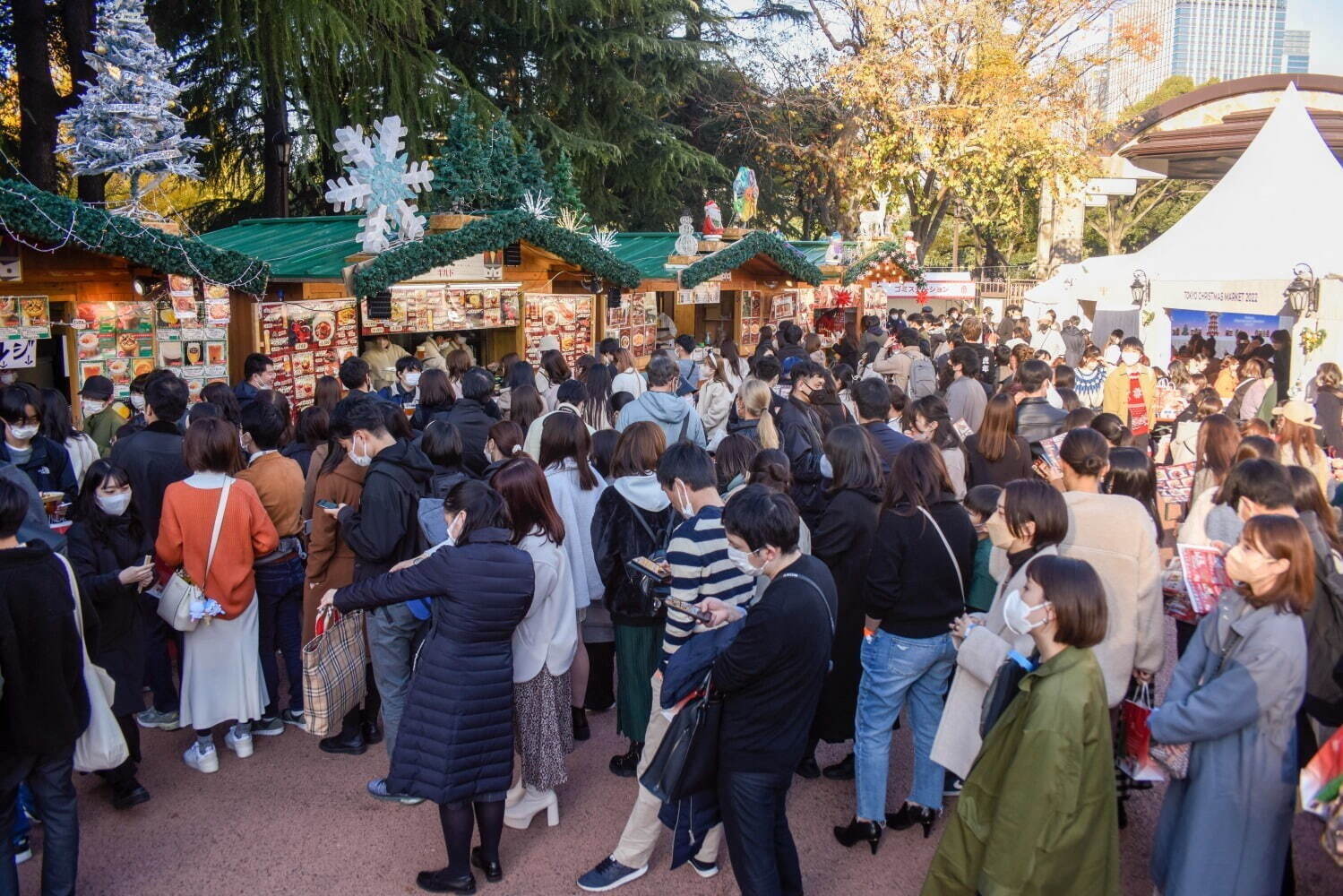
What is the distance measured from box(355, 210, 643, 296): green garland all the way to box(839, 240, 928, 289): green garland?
19.8 feet

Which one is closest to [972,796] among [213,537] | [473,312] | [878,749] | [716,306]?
[878,749]

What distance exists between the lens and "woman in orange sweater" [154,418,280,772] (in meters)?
5.02

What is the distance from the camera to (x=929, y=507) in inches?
179

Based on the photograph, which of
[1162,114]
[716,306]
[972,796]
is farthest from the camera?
[1162,114]

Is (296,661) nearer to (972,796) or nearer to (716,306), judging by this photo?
(972,796)

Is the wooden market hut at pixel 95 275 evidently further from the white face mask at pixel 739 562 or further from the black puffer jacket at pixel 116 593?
the white face mask at pixel 739 562

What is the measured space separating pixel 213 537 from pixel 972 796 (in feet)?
11.9

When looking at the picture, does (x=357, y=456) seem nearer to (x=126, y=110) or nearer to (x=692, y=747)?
(x=692, y=747)

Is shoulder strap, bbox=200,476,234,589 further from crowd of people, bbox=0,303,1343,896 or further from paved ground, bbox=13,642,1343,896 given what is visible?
paved ground, bbox=13,642,1343,896

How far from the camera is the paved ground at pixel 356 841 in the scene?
435 centimetres

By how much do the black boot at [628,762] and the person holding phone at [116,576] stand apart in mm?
2197

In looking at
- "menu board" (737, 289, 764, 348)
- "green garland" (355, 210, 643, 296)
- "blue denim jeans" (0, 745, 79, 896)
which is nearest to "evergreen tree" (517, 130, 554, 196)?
"green garland" (355, 210, 643, 296)

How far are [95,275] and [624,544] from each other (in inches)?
217

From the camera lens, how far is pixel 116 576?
4.61 metres
